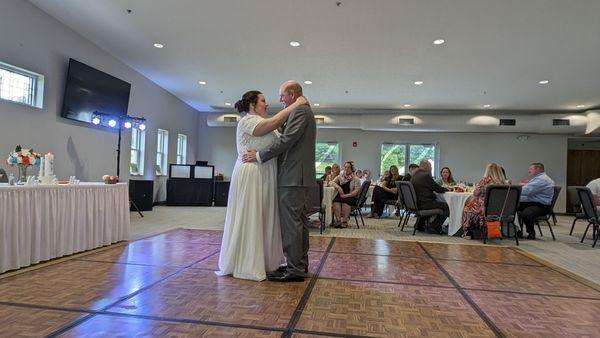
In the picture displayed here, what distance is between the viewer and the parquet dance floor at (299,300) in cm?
203

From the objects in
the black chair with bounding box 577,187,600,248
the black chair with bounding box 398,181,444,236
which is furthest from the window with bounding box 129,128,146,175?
the black chair with bounding box 577,187,600,248

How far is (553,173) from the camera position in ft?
40.5

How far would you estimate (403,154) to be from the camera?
1306 cm

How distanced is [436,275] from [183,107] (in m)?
10.4

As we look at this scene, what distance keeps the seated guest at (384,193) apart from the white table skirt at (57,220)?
19.8 feet

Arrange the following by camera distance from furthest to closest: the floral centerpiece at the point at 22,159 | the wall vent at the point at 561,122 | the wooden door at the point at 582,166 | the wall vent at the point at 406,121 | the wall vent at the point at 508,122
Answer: the wooden door at the point at 582,166 → the wall vent at the point at 406,121 → the wall vent at the point at 508,122 → the wall vent at the point at 561,122 → the floral centerpiece at the point at 22,159

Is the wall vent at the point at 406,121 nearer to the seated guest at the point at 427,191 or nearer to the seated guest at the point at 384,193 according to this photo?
the seated guest at the point at 384,193

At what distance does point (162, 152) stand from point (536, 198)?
9.10 metres

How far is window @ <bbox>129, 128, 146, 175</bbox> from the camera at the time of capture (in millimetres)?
9212

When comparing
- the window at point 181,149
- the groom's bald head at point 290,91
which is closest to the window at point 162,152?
the window at point 181,149

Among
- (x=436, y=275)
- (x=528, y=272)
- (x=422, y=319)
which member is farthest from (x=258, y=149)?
(x=528, y=272)

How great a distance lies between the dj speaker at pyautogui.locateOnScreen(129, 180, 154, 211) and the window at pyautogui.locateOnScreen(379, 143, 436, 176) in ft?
24.7

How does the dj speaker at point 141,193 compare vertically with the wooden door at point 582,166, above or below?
below

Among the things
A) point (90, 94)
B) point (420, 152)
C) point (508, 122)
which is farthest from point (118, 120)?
point (508, 122)
